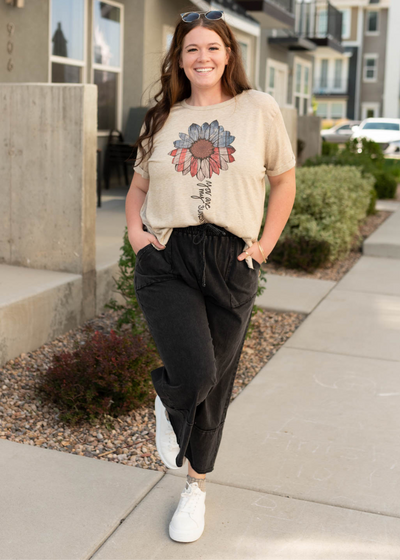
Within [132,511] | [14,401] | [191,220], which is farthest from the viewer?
[14,401]

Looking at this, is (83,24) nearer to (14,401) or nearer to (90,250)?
(90,250)

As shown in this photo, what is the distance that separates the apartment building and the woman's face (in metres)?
46.9

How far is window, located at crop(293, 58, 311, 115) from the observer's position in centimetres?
2206

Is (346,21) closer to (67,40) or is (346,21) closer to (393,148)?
(393,148)

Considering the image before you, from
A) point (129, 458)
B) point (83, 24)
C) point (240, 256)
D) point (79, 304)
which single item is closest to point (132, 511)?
point (129, 458)

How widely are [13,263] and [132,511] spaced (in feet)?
9.66

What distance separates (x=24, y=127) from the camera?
5.02 metres

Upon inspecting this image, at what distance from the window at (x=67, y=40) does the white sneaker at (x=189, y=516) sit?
8.20m

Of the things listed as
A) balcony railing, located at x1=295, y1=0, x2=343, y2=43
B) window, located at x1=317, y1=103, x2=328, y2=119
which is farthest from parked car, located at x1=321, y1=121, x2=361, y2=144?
window, located at x1=317, y1=103, x2=328, y2=119

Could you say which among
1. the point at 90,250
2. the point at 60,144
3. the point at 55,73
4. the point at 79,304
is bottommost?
the point at 79,304

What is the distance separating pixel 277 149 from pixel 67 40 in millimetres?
8381

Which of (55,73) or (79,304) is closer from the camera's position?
(79,304)

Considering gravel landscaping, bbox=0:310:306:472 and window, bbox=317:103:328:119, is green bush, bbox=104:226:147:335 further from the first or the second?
window, bbox=317:103:328:119

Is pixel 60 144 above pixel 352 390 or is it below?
above
